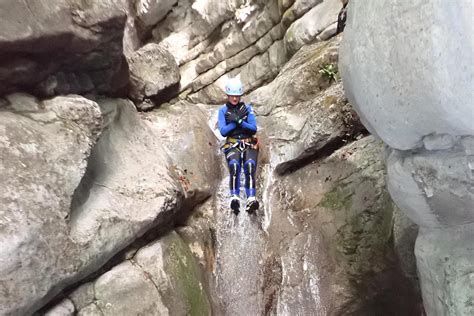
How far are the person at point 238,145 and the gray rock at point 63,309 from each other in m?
2.61

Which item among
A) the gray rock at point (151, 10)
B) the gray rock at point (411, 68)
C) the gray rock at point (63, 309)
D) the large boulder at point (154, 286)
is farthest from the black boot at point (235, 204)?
the gray rock at point (151, 10)

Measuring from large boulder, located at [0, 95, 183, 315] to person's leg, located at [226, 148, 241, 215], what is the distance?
809 millimetres

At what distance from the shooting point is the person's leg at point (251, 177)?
22.2 feet

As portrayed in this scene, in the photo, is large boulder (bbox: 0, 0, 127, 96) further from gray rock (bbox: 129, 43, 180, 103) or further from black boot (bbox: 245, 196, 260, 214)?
black boot (bbox: 245, 196, 260, 214)

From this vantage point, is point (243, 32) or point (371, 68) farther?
point (243, 32)

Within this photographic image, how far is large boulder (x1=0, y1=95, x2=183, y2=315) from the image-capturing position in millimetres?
4383

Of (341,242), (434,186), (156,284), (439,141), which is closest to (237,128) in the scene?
(341,242)

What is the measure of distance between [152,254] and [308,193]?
244 cm

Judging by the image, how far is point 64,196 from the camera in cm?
497

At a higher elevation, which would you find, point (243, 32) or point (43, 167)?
point (243, 32)

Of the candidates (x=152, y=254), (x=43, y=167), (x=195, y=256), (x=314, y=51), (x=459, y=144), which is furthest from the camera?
(x=314, y=51)

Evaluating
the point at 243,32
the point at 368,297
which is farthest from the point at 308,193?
the point at 243,32

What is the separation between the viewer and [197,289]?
6004mm

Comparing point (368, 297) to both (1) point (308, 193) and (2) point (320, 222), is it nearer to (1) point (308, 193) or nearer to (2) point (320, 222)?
(2) point (320, 222)
